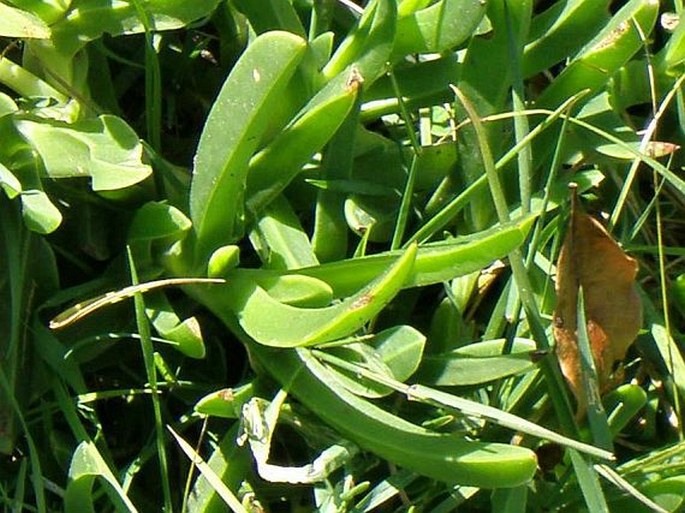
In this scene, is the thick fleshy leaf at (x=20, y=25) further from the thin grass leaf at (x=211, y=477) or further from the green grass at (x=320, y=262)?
the thin grass leaf at (x=211, y=477)

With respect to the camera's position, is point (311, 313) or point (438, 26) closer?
point (311, 313)

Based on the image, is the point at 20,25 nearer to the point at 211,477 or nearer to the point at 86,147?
the point at 86,147

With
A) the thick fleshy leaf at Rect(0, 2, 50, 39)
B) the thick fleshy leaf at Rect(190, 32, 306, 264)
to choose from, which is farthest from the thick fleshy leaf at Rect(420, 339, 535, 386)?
the thick fleshy leaf at Rect(0, 2, 50, 39)

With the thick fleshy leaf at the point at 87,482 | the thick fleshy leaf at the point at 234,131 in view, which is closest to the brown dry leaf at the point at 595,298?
the thick fleshy leaf at the point at 234,131

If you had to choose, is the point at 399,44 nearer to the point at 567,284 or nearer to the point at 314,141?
the point at 314,141

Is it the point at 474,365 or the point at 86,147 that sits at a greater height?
the point at 86,147

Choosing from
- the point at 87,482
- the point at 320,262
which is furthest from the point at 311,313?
the point at 87,482
